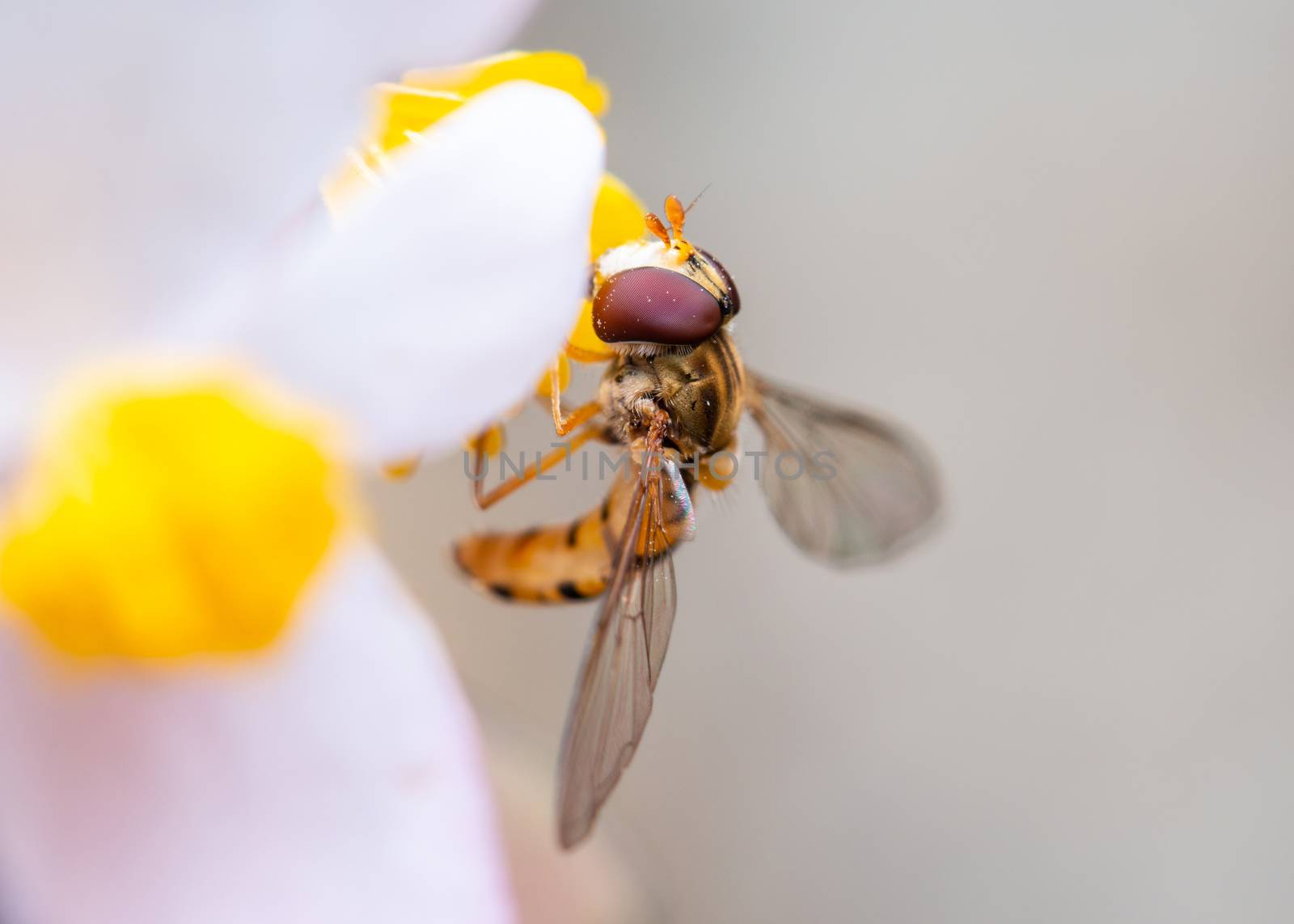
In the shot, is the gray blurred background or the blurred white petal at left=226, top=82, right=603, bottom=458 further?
the gray blurred background

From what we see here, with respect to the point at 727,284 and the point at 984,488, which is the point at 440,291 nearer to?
the point at 727,284

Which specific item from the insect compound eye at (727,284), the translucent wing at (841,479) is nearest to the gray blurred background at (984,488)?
the translucent wing at (841,479)

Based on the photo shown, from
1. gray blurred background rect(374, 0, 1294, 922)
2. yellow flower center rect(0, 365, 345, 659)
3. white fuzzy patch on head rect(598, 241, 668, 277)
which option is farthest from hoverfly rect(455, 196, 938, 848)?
gray blurred background rect(374, 0, 1294, 922)

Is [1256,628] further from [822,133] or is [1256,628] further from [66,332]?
[66,332]

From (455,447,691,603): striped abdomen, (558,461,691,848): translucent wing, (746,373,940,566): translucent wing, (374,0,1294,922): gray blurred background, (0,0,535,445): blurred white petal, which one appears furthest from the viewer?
(374,0,1294,922): gray blurred background

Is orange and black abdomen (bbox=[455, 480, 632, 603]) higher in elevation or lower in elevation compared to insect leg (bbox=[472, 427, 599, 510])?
lower

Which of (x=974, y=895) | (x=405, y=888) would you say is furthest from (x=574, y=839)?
(x=974, y=895)

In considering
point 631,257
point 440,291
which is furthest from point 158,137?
point 631,257

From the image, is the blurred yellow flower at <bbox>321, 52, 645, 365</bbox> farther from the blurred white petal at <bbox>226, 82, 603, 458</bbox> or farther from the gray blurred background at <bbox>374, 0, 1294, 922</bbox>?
the gray blurred background at <bbox>374, 0, 1294, 922</bbox>
